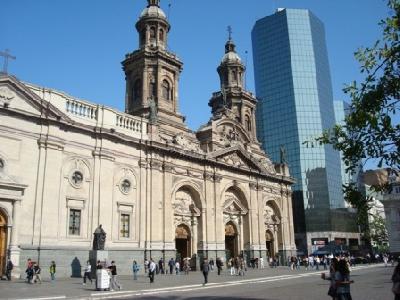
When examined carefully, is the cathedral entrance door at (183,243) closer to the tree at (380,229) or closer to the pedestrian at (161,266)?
the pedestrian at (161,266)

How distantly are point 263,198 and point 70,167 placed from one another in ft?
86.8

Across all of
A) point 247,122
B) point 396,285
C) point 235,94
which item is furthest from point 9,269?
point 247,122

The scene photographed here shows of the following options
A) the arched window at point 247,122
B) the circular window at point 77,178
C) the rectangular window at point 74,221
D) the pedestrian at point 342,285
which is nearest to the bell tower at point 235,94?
the arched window at point 247,122

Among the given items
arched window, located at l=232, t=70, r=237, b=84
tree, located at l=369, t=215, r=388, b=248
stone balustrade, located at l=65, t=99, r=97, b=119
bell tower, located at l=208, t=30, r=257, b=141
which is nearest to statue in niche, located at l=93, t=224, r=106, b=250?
stone balustrade, located at l=65, t=99, r=97, b=119

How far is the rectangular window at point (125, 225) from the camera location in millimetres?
33244

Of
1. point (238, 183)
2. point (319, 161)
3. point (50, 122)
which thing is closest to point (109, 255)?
point (50, 122)

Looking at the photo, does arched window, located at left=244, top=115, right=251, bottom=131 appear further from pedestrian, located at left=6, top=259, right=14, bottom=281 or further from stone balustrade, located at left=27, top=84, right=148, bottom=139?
pedestrian, located at left=6, top=259, right=14, bottom=281

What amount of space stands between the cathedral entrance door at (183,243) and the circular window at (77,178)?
11902 millimetres

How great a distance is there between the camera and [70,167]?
30.5 m

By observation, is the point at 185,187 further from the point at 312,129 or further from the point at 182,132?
the point at 312,129

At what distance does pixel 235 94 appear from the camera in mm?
57000

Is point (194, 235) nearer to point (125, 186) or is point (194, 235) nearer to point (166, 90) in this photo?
point (125, 186)

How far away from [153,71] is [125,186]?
16.7 metres

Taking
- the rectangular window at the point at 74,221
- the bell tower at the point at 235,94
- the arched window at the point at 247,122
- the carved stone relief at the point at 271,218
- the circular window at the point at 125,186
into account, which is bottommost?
the rectangular window at the point at 74,221
